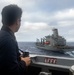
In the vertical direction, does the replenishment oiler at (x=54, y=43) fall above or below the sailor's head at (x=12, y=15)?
below

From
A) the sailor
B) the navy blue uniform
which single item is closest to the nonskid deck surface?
the sailor

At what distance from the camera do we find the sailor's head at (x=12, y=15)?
2.24 meters

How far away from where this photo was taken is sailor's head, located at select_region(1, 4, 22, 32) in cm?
224

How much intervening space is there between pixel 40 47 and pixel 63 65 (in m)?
49.9

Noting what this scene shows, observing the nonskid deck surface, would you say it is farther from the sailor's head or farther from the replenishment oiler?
the replenishment oiler

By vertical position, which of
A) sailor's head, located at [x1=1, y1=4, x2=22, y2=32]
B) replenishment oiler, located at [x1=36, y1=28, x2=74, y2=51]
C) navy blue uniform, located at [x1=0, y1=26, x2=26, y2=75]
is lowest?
replenishment oiler, located at [x1=36, y1=28, x2=74, y2=51]

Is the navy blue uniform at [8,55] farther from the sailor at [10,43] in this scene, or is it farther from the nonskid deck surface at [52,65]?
the nonskid deck surface at [52,65]

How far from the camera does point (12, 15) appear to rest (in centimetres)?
225

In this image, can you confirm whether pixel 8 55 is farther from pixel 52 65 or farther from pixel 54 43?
pixel 54 43

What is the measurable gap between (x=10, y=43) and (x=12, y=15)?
282 mm

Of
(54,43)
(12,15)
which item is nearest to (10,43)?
(12,15)

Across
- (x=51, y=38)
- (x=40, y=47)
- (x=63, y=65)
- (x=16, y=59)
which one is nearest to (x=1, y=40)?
(x=16, y=59)

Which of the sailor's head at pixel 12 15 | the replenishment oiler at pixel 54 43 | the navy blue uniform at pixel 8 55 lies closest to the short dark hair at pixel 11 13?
the sailor's head at pixel 12 15

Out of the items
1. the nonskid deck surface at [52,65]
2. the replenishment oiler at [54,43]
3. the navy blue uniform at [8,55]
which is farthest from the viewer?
the replenishment oiler at [54,43]
